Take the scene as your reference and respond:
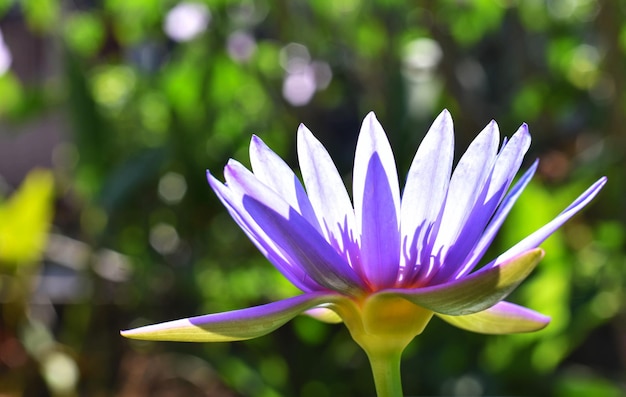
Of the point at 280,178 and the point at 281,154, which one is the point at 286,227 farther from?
the point at 281,154

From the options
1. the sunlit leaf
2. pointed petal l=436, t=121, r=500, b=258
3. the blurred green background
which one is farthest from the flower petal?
the sunlit leaf

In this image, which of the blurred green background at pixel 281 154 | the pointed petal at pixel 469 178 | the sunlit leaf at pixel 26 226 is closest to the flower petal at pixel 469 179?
the pointed petal at pixel 469 178

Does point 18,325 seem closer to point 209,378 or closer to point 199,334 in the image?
point 209,378

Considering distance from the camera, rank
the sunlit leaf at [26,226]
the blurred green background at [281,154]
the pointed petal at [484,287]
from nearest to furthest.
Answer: the pointed petal at [484,287] → the blurred green background at [281,154] → the sunlit leaf at [26,226]

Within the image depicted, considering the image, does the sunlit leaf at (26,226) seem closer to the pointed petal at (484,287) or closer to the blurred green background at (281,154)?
the blurred green background at (281,154)

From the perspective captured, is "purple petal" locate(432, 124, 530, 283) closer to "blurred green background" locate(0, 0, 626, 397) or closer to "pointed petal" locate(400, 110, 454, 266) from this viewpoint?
"pointed petal" locate(400, 110, 454, 266)

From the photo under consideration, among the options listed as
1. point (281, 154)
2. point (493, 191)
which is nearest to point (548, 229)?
point (493, 191)
